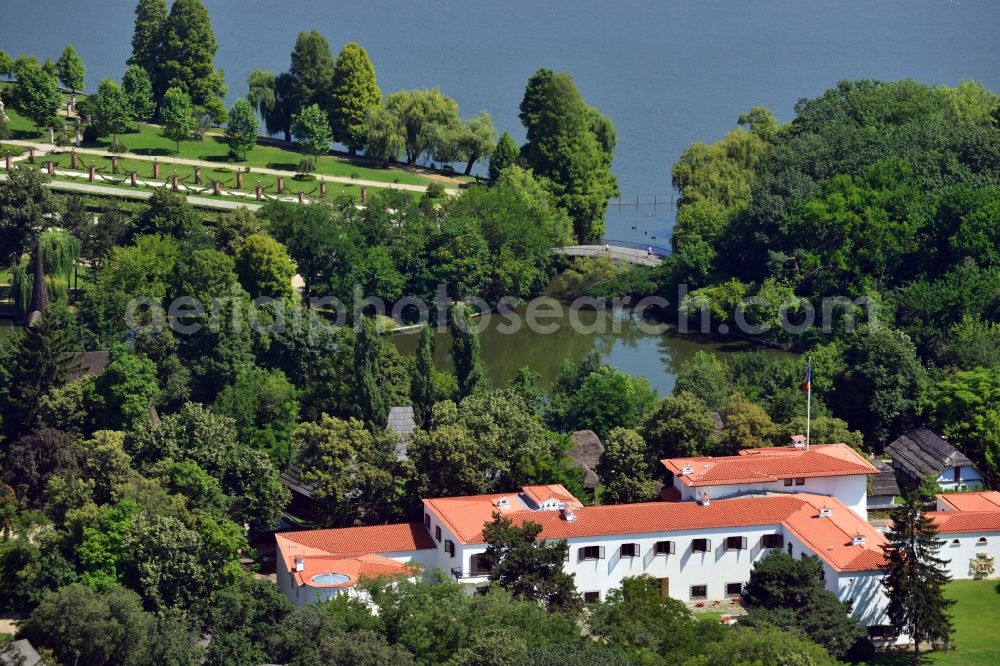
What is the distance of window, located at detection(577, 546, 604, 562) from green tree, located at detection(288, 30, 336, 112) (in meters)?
40.7

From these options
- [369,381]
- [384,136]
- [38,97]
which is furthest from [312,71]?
[369,381]

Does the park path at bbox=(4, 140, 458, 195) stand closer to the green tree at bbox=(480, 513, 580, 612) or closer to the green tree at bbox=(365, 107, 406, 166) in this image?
the green tree at bbox=(365, 107, 406, 166)

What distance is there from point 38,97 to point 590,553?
4062 cm

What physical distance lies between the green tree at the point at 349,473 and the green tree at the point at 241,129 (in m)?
32.2

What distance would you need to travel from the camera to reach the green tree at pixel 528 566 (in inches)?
1511

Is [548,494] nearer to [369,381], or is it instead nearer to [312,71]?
[369,381]

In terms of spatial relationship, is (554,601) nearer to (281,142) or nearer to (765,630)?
(765,630)

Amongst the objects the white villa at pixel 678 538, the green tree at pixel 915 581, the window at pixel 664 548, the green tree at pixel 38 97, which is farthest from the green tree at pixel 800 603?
the green tree at pixel 38 97

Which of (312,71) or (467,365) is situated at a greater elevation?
(312,71)

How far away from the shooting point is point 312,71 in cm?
7800

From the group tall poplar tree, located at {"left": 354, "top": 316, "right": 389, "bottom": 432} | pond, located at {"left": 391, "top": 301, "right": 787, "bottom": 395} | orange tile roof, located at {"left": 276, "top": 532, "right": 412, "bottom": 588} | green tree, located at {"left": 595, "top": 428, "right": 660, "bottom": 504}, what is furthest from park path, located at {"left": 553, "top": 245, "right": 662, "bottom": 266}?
orange tile roof, located at {"left": 276, "top": 532, "right": 412, "bottom": 588}

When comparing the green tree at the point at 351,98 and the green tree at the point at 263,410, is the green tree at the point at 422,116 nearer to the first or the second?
the green tree at the point at 351,98

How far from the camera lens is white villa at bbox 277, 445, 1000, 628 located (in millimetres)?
39344

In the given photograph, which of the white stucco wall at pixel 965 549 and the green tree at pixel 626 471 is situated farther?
the green tree at pixel 626 471
